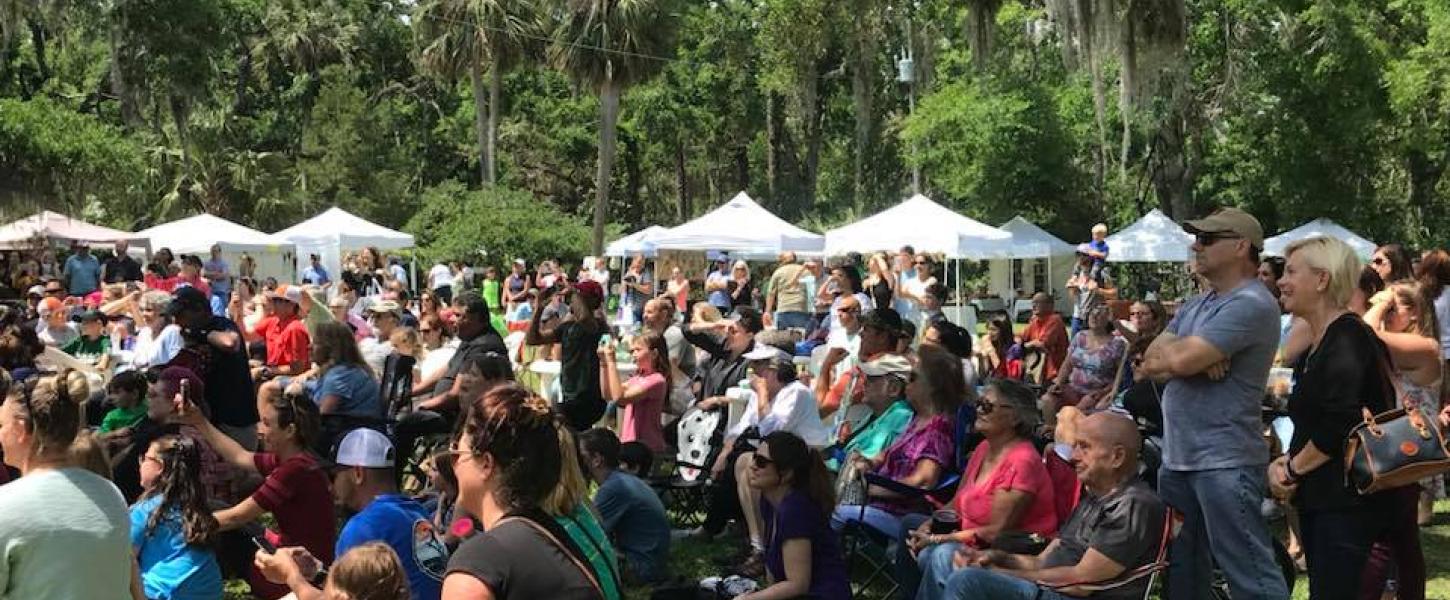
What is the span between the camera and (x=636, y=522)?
22.1ft

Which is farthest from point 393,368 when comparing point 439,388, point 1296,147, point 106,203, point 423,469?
point 106,203

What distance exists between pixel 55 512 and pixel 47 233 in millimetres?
25628

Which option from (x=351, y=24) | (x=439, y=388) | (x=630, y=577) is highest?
(x=351, y=24)

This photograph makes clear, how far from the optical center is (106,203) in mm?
35844

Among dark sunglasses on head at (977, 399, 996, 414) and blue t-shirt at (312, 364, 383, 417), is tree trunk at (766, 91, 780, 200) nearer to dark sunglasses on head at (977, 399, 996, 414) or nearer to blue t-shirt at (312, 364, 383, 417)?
blue t-shirt at (312, 364, 383, 417)

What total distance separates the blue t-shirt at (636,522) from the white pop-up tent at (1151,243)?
18.5 metres

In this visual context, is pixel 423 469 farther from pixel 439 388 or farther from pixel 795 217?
pixel 795 217

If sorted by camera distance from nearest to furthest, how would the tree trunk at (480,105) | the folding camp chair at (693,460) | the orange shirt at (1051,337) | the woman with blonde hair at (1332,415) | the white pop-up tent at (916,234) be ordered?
1. the woman with blonde hair at (1332,415)
2. the folding camp chair at (693,460)
3. the orange shirt at (1051,337)
4. the white pop-up tent at (916,234)
5. the tree trunk at (480,105)

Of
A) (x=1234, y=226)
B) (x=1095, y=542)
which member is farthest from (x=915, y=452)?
(x=1234, y=226)

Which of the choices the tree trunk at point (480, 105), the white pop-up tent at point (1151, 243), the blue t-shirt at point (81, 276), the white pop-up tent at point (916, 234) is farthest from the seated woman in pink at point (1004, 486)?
the tree trunk at point (480, 105)

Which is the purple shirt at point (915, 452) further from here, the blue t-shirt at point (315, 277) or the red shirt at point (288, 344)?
the blue t-shirt at point (315, 277)

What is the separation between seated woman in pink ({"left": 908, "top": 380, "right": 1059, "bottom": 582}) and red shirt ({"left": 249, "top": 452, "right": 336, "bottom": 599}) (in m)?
2.16

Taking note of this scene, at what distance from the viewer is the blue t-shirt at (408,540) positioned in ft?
14.3

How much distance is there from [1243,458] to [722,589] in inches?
81.4
